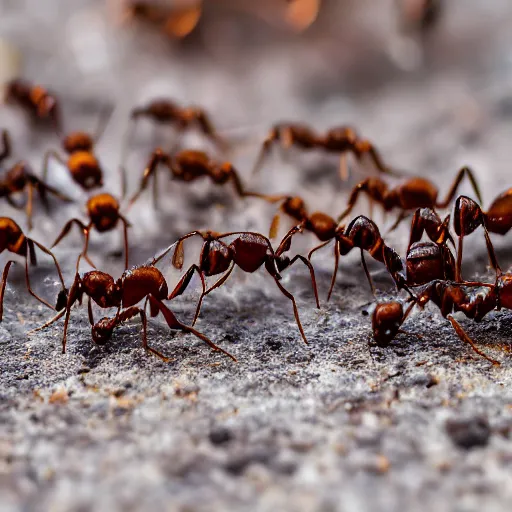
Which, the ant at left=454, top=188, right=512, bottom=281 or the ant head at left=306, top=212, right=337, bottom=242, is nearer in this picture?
the ant at left=454, top=188, right=512, bottom=281

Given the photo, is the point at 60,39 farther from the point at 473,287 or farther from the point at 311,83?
the point at 473,287

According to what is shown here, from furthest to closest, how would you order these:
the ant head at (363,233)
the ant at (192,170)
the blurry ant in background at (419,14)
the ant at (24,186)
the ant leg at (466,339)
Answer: the blurry ant in background at (419,14) < the ant at (192,170) < the ant at (24,186) < the ant head at (363,233) < the ant leg at (466,339)

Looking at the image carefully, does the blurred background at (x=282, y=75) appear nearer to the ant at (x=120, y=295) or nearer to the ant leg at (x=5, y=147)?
the ant leg at (x=5, y=147)

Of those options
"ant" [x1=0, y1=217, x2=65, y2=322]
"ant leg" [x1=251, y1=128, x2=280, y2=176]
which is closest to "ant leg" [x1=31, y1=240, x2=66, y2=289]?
"ant" [x1=0, y1=217, x2=65, y2=322]

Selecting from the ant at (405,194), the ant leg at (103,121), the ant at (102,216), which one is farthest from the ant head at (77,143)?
the ant at (405,194)

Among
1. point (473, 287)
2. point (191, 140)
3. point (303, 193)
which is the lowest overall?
point (473, 287)

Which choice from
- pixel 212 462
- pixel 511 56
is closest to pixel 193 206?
pixel 212 462

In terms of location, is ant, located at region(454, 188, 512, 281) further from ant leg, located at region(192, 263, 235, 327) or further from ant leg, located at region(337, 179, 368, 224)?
ant leg, located at region(192, 263, 235, 327)
